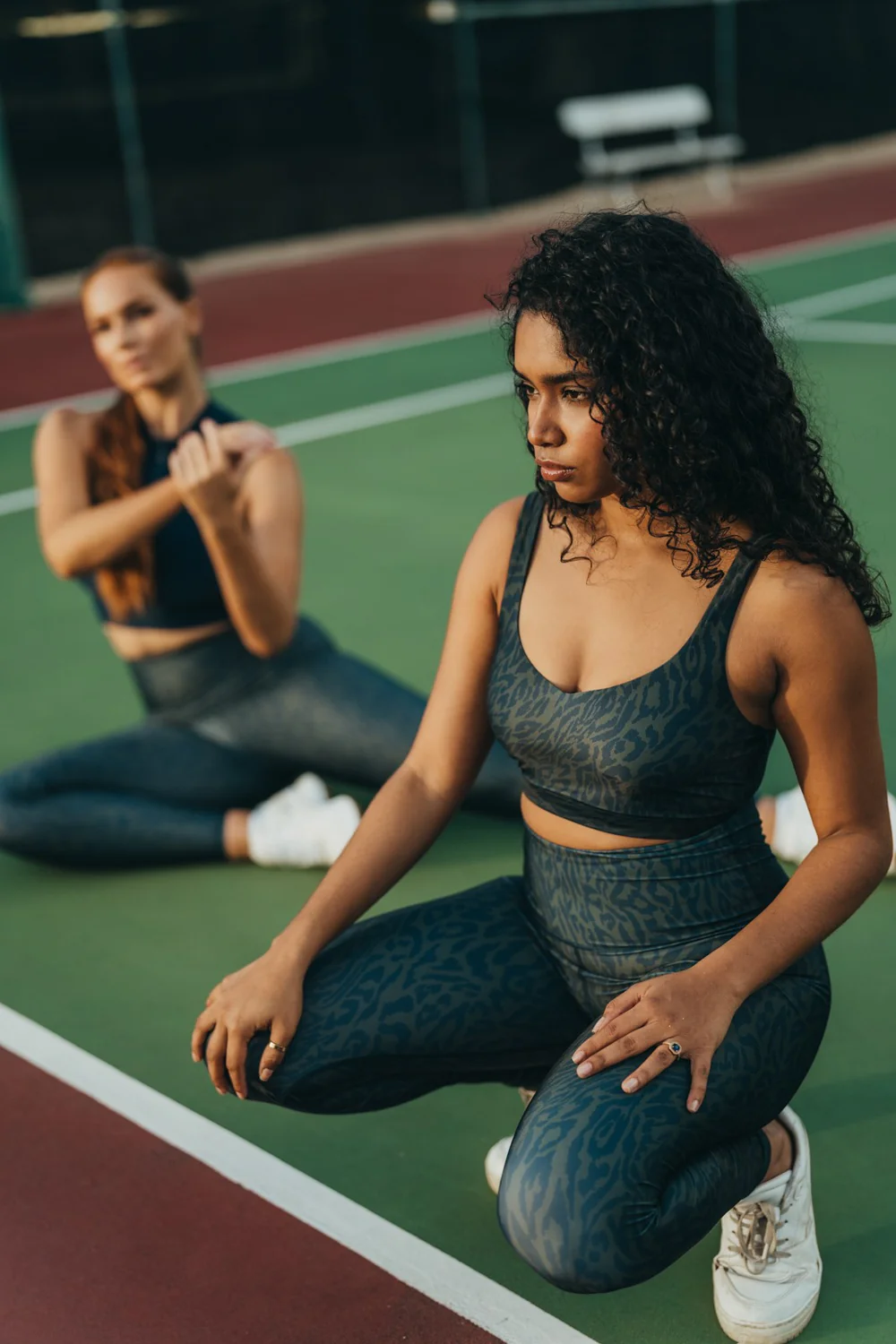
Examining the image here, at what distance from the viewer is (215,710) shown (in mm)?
3988

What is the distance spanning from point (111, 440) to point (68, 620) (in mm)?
1935

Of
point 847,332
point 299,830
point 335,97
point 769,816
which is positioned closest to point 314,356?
point 847,332

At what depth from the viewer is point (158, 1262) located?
2.63 meters

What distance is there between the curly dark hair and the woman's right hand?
82 cm

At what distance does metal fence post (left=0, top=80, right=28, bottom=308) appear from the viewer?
12719mm

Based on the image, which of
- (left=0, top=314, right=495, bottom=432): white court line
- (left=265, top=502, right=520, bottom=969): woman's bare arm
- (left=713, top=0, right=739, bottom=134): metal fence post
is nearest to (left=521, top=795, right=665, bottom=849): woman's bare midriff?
(left=265, top=502, right=520, bottom=969): woman's bare arm

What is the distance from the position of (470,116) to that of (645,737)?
14960mm

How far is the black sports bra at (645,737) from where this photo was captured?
227cm

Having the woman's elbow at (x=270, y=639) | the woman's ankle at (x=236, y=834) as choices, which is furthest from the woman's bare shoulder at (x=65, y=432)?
the woman's ankle at (x=236, y=834)

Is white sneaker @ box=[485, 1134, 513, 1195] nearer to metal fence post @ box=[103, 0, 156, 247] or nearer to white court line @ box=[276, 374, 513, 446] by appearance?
white court line @ box=[276, 374, 513, 446]

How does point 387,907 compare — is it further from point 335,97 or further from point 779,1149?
point 335,97

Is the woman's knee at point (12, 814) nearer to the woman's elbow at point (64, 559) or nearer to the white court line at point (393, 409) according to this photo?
the woman's elbow at point (64, 559)

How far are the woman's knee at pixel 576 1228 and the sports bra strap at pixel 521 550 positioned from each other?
795 millimetres

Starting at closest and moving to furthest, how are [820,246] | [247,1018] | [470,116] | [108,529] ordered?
[247,1018]
[108,529]
[820,246]
[470,116]
